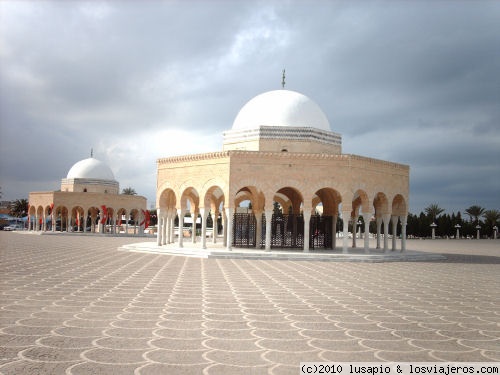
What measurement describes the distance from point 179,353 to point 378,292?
5.82 m

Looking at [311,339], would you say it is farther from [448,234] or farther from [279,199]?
[448,234]

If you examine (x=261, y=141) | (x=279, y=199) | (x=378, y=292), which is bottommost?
(x=378, y=292)

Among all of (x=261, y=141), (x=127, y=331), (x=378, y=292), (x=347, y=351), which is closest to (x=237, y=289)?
(x=378, y=292)

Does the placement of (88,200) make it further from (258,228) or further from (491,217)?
(491,217)

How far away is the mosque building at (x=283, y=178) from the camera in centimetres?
1903

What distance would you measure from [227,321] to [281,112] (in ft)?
53.3

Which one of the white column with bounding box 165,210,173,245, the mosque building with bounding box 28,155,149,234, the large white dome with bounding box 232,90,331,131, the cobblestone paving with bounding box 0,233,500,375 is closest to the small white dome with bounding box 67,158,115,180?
the mosque building with bounding box 28,155,149,234

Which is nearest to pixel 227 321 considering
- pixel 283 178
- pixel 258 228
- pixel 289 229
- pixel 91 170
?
pixel 283 178

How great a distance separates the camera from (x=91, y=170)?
43.0 m

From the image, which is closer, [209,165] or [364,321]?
[364,321]

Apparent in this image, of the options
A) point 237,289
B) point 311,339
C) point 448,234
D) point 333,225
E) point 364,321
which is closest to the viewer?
point 311,339

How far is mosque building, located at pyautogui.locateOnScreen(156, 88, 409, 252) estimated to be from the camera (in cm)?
1903

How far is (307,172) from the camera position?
19.1m

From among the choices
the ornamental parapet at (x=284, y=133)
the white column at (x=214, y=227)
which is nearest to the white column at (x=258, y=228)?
the ornamental parapet at (x=284, y=133)
